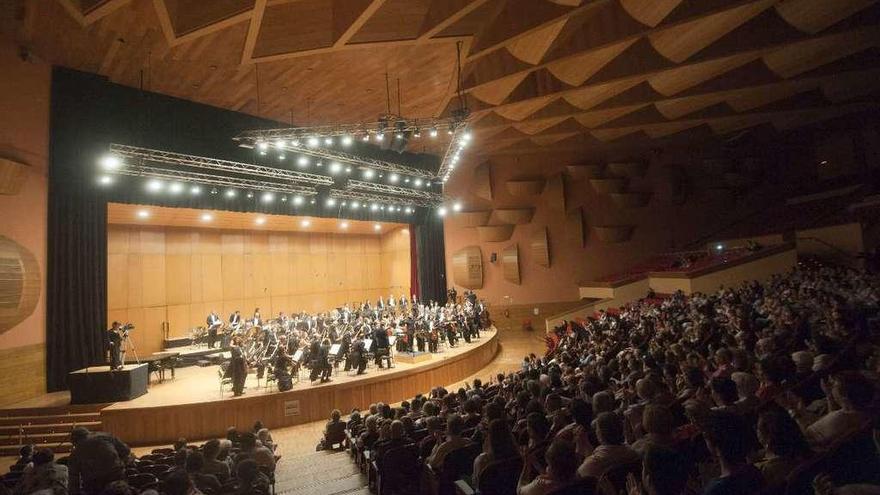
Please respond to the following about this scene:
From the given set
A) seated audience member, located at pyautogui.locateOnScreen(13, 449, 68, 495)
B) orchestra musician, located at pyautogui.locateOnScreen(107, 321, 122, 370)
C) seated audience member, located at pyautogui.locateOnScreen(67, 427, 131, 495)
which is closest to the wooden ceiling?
orchestra musician, located at pyautogui.locateOnScreen(107, 321, 122, 370)

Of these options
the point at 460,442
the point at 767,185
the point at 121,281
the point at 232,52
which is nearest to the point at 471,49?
the point at 232,52

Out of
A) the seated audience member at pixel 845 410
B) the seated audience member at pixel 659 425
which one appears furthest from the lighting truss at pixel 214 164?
the seated audience member at pixel 845 410

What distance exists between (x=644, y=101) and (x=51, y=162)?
14.0 m

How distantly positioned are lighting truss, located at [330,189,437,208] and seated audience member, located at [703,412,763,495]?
40.4 ft

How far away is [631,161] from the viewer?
57.8 ft

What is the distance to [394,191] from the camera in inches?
600

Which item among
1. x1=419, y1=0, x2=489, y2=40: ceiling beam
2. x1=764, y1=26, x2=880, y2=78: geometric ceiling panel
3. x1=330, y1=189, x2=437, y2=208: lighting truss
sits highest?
x1=764, y1=26, x2=880, y2=78: geometric ceiling panel

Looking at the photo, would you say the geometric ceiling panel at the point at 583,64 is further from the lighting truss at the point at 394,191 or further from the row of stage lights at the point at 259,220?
the row of stage lights at the point at 259,220

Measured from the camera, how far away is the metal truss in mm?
9766

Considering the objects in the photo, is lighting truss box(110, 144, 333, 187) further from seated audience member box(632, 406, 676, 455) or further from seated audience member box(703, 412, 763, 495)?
seated audience member box(703, 412, 763, 495)

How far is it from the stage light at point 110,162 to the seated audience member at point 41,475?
22.9 ft

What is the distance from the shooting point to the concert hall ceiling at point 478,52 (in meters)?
7.43

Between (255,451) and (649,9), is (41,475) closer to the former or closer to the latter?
(255,451)

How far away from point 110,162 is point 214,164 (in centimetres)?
240
